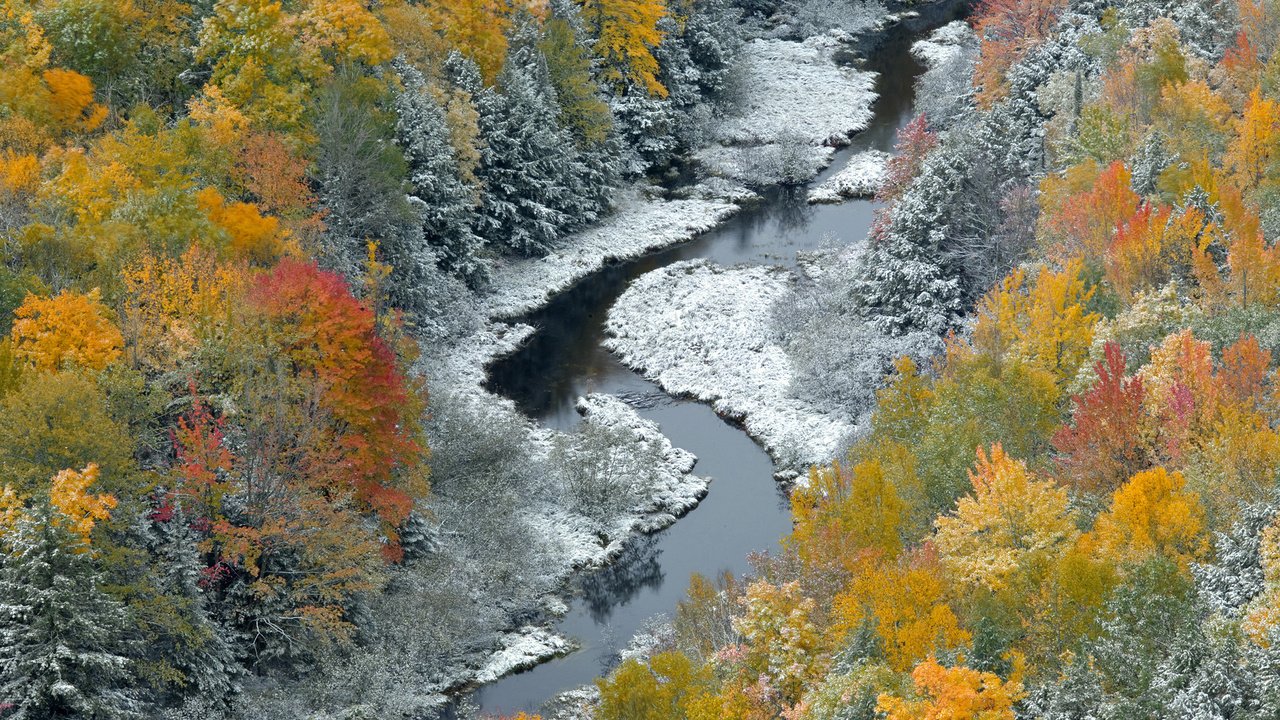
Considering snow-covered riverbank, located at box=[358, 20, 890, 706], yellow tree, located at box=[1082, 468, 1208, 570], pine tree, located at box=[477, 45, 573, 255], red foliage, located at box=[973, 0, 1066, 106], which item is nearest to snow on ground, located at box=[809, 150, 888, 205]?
snow-covered riverbank, located at box=[358, 20, 890, 706]

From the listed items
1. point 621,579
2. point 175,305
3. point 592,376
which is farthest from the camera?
point 592,376

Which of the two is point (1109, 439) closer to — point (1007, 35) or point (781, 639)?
point (781, 639)

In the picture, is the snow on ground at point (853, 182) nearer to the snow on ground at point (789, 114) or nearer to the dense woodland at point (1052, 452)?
the snow on ground at point (789, 114)

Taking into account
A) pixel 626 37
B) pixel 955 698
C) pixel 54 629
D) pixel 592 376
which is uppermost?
pixel 626 37

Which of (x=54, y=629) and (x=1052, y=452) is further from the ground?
(x=1052, y=452)

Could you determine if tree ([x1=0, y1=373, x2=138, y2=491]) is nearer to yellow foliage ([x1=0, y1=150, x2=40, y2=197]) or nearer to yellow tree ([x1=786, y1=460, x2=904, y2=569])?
yellow foliage ([x1=0, y1=150, x2=40, y2=197])

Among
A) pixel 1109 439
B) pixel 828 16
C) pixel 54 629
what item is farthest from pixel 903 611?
pixel 828 16

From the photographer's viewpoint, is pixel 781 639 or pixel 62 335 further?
pixel 62 335
